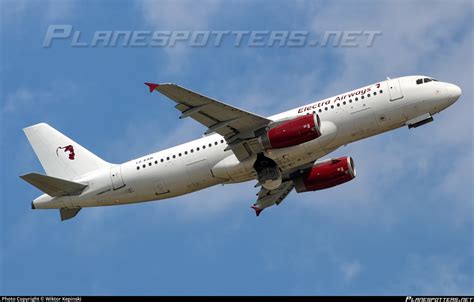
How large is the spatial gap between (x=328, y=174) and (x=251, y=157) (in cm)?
737

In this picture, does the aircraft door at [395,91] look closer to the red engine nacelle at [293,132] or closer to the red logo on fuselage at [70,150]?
the red engine nacelle at [293,132]

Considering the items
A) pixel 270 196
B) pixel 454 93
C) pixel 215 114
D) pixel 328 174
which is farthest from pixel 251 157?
pixel 454 93

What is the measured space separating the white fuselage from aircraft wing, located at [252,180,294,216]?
3.26 meters

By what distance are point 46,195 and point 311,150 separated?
17.5 m

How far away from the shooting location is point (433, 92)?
5791 centimetres

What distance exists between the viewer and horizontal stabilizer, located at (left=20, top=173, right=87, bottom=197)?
6075 centimetres

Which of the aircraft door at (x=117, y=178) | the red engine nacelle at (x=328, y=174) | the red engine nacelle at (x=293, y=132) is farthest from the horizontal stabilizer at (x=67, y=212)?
the red engine nacelle at (x=328, y=174)

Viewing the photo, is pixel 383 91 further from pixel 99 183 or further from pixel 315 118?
pixel 99 183

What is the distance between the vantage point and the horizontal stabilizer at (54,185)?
60750 millimetres

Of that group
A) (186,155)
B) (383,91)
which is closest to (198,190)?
(186,155)

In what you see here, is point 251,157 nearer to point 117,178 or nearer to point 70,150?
point 117,178

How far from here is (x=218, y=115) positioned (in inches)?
2267

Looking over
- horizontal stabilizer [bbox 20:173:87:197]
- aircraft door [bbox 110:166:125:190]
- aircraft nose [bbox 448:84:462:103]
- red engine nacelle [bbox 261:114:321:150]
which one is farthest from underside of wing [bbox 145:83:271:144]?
aircraft nose [bbox 448:84:462:103]

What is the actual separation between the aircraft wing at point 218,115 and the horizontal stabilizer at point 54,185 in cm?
1005
